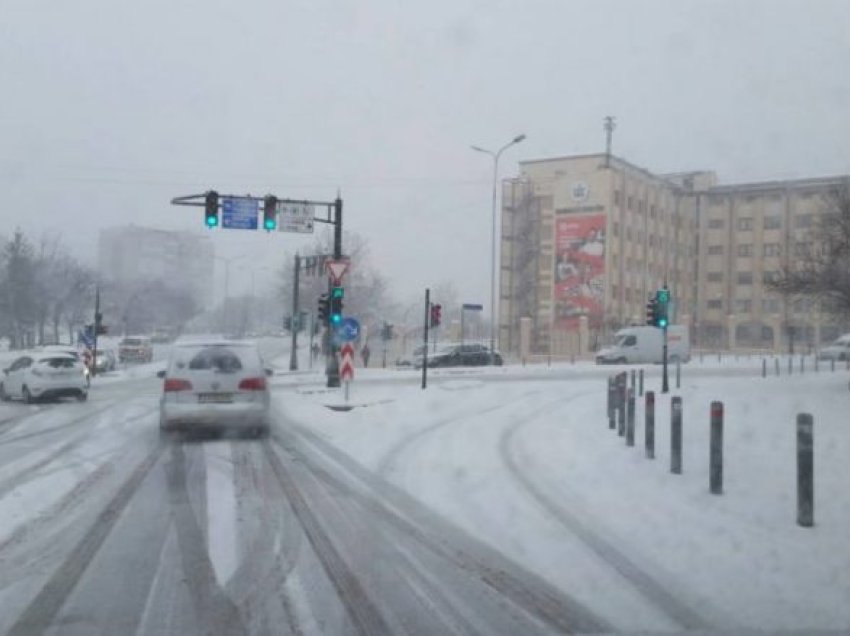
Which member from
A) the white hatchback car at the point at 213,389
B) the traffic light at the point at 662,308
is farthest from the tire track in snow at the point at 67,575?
the traffic light at the point at 662,308

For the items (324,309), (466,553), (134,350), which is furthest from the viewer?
(134,350)

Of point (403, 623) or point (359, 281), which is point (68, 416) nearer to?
point (403, 623)

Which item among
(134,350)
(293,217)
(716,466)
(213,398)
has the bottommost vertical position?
(134,350)

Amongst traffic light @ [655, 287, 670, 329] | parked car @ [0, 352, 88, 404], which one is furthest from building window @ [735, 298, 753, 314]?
parked car @ [0, 352, 88, 404]

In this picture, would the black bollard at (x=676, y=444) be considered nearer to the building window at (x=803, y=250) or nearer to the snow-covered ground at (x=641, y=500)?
the snow-covered ground at (x=641, y=500)

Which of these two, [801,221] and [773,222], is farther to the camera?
[773,222]

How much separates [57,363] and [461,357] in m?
24.3

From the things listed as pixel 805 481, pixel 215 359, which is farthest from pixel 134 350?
pixel 805 481

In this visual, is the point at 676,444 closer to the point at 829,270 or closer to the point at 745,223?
the point at 829,270

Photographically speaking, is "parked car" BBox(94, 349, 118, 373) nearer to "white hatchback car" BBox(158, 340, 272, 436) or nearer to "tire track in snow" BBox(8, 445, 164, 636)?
"white hatchback car" BBox(158, 340, 272, 436)

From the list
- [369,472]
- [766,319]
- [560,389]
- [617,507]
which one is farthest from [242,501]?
[766,319]

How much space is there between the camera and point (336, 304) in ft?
82.7

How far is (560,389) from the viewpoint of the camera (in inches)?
1104

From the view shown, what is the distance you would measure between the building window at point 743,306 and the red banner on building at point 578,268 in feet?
52.5
